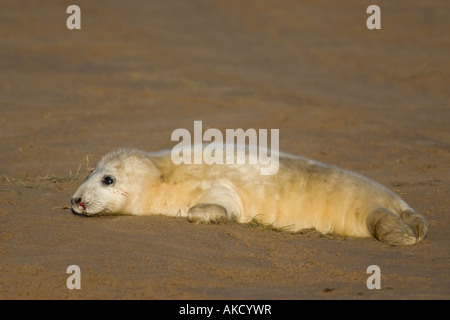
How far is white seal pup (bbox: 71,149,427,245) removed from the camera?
5488 mm

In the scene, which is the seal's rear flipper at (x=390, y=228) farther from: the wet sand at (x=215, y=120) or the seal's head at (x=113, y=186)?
the seal's head at (x=113, y=186)

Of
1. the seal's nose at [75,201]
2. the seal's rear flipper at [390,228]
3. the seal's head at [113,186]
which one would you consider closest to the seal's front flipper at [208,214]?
the seal's head at [113,186]

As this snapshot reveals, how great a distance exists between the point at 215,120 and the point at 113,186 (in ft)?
16.9

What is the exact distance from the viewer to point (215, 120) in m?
10.7

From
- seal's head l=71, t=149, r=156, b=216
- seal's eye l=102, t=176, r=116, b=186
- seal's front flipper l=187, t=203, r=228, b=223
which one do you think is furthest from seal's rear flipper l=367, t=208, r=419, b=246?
seal's eye l=102, t=176, r=116, b=186

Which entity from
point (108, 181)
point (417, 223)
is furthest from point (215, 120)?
point (417, 223)

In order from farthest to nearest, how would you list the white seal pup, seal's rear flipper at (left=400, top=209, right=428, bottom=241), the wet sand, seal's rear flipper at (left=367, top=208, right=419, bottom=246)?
1. the white seal pup
2. seal's rear flipper at (left=400, top=209, right=428, bottom=241)
3. seal's rear flipper at (left=367, top=208, right=419, bottom=246)
4. the wet sand

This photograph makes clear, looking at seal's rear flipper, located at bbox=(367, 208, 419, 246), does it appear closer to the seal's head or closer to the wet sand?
the wet sand

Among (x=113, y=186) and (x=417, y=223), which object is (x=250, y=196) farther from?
(x=417, y=223)

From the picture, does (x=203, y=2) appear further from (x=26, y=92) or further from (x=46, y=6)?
(x=26, y=92)

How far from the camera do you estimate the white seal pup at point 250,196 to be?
549cm
